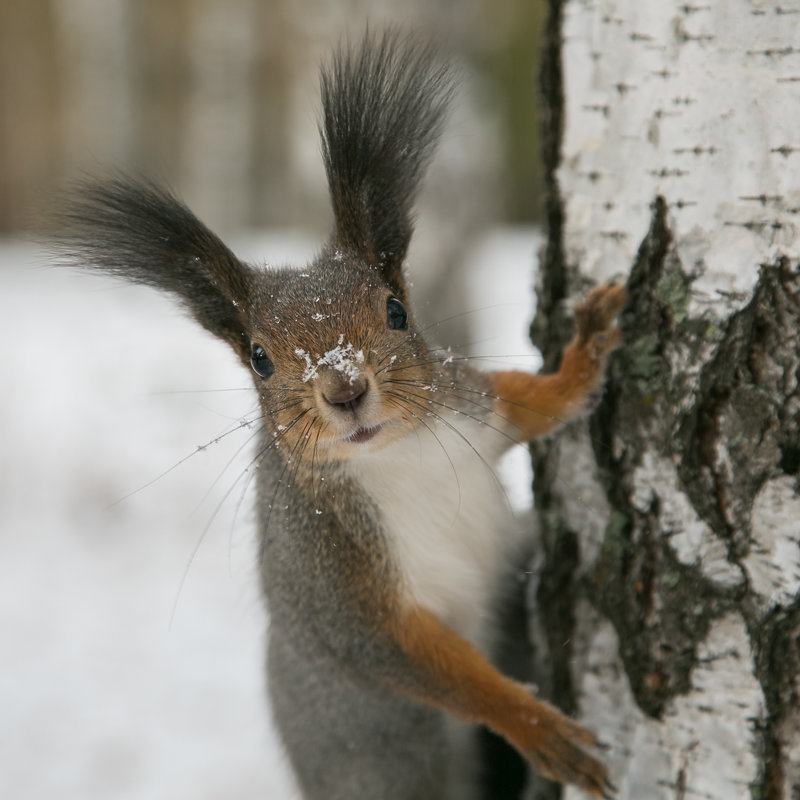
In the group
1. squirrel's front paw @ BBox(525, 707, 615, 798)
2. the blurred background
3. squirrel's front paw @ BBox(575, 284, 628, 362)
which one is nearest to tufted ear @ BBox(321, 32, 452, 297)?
the blurred background

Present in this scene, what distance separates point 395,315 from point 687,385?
1.65 ft

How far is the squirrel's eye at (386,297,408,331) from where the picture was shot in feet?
5.20

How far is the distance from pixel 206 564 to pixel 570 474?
267 cm

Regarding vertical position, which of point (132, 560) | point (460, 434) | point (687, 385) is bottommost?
point (132, 560)

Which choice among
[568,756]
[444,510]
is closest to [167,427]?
[444,510]

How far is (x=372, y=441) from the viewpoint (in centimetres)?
146

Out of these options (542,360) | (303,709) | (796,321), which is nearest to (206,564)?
(303,709)

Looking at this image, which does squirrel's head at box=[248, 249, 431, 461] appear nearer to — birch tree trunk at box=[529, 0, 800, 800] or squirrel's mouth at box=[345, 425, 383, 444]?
squirrel's mouth at box=[345, 425, 383, 444]

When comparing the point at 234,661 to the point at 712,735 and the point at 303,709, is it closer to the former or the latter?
the point at 303,709

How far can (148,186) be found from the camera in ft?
5.26

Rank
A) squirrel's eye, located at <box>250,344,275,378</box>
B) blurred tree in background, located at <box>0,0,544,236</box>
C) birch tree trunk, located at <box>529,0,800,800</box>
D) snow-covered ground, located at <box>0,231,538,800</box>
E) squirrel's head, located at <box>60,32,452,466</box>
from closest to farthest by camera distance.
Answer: birch tree trunk, located at <box>529,0,800,800</box>
squirrel's head, located at <box>60,32,452,466</box>
squirrel's eye, located at <box>250,344,275,378</box>
snow-covered ground, located at <box>0,231,538,800</box>
blurred tree in background, located at <box>0,0,544,236</box>

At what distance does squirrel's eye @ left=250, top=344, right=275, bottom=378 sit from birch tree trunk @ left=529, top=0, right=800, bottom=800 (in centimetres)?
58

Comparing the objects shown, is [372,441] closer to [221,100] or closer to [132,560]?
[132,560]

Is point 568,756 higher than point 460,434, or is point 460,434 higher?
point 460,434
